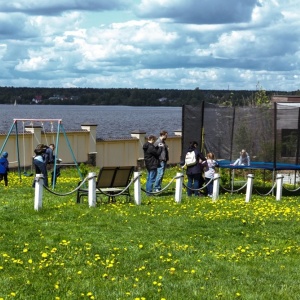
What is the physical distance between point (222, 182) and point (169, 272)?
1410 centimetres

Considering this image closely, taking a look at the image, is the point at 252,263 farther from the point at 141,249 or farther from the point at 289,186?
the point at 289,186

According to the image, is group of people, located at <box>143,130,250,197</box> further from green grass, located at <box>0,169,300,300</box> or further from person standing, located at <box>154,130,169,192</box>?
green grass, located at <box>0,169,300,300</box>

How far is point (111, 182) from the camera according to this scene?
18.9 metres

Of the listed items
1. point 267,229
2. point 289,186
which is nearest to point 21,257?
point 267,229

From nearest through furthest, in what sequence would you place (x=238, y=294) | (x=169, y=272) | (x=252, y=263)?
(x=238, y=294), (x=169, y=272), (x=252, y=263)

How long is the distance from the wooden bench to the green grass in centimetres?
48

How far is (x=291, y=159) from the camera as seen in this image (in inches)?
989

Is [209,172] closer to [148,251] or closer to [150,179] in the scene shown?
[150,179]

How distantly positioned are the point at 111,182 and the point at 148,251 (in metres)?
6.55

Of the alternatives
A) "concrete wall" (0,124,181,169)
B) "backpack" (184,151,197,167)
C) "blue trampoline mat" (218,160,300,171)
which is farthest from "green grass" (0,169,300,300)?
"concrete wall" (0,124,181,169)

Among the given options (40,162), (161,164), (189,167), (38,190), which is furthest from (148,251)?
(40,162)

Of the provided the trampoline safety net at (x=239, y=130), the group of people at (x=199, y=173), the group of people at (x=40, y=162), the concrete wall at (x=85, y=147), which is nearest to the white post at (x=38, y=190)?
the group of people at (x=199, y=173)

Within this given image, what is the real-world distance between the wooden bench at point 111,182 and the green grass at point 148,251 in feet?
1.56

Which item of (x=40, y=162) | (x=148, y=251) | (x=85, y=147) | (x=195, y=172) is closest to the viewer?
(x=148, y=251)
